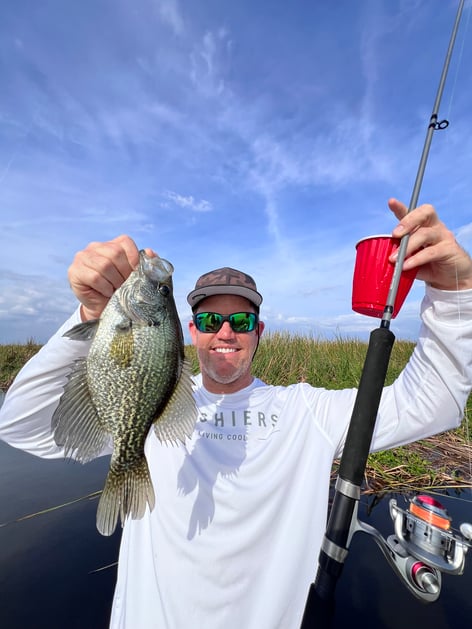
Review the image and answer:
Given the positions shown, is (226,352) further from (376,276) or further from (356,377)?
(356,377)

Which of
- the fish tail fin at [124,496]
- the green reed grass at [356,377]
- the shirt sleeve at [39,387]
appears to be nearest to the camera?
the fish tail fin at [124,496]

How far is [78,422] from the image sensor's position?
172 cm

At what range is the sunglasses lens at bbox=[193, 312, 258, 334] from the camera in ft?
9.34

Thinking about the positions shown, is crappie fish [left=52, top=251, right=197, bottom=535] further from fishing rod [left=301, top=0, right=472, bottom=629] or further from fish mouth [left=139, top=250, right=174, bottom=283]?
fishing rod [left=301, top=0, right=472, bottom=629]

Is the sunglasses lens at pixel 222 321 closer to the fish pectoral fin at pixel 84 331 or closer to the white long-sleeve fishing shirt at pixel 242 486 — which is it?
the white long-sleeve fishing shirt at pixel 242 486

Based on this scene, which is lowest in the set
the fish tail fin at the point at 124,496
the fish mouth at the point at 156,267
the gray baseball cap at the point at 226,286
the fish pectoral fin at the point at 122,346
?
the fish tail fin at the point at 124,496

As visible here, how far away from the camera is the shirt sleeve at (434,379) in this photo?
2115mm

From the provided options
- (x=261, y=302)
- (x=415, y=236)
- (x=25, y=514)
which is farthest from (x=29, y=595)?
(x=415, y=236)

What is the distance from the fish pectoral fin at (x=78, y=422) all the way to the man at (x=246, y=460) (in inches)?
13.3

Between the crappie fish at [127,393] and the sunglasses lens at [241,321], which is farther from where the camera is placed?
the sunglasses lens at [241,321]

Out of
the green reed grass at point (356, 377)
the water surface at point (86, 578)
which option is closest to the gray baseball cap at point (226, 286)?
the water surface at point (86, 578)

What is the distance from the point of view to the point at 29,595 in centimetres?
362

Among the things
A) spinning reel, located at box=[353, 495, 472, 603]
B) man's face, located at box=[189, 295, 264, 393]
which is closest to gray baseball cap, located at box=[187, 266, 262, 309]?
man's face, located at box=[189, 295, 264, 393]

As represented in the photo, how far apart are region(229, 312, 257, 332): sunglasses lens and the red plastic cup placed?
1.02 metres
